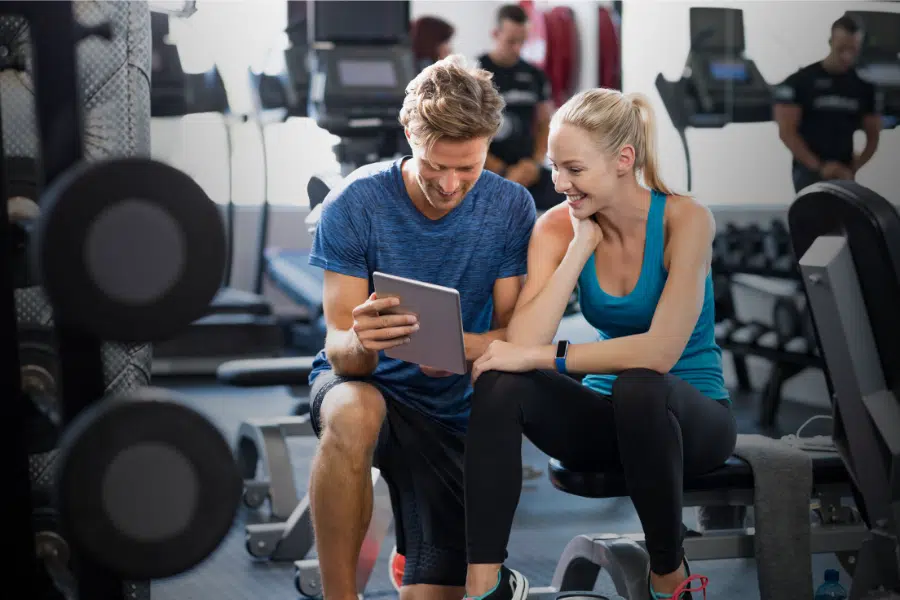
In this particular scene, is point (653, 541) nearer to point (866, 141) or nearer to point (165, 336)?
point (165, 336)

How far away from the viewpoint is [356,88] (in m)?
4.40

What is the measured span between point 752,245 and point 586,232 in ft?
8.03

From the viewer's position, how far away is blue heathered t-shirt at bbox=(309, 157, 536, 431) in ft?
6.11

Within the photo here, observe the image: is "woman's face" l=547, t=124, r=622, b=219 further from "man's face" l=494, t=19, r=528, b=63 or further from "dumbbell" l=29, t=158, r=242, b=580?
"man's face" l=494, t=19, r=528, b=63

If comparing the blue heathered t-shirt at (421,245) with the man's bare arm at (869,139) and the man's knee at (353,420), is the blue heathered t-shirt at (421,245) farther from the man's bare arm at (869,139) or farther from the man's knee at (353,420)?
the man's bare arm at (869,139)

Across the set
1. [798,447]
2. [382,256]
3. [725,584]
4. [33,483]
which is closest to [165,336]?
[33,483]

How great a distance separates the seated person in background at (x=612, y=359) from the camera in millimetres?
1662

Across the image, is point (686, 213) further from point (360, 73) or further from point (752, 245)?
point (360, 73)

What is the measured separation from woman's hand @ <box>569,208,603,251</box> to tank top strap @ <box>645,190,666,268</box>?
0.09m

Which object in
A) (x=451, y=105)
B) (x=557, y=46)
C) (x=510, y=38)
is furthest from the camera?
(x=557, y=46)

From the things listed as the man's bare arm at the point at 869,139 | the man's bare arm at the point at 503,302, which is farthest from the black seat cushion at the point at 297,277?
the man's bare arm at the point at 503,302

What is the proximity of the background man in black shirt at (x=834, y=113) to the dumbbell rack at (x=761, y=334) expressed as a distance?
0.40 m

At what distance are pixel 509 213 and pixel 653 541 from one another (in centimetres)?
62

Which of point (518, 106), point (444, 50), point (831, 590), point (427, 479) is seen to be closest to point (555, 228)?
point (427, 479)
